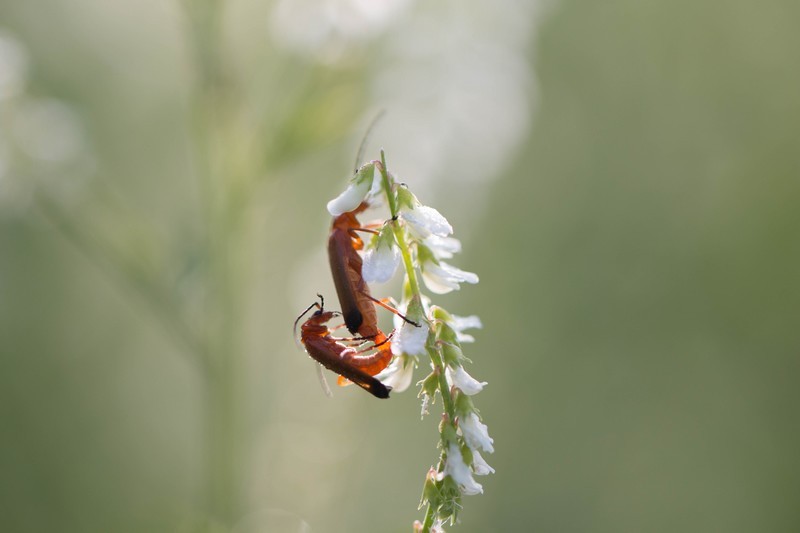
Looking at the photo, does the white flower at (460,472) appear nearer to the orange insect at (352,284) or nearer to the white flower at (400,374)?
the white flower at (400,374)

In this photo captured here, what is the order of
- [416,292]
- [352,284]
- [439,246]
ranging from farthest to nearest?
[352,284]
[439,246]
[416,292]

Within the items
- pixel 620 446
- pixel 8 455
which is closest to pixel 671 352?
pixel 620 446

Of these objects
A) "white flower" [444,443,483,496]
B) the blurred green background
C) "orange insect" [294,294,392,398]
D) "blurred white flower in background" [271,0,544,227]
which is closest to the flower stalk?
"white flower" [444,443,483,496]

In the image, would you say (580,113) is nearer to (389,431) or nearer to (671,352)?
(671,352)

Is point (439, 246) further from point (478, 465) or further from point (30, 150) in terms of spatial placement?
point (30, 150)

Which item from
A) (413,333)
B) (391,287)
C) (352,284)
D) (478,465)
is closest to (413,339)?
(413,333)

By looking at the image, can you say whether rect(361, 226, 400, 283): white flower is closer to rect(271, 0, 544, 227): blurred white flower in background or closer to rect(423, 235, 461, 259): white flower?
rect(423, 235, 461, 259): white flower

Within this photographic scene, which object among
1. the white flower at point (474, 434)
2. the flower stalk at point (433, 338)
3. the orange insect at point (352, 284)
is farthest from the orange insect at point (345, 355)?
the white flower at point (474, 434)
